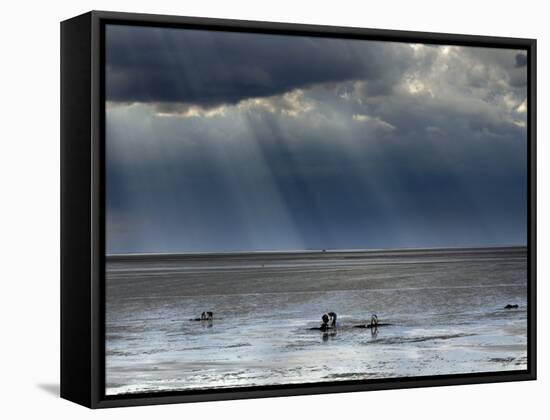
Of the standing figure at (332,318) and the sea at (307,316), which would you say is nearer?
the sea at (307,316)

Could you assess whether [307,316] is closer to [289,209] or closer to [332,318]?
[332,318]

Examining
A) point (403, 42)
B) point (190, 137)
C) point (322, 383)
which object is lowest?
point (322, 383)

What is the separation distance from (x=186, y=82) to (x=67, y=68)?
3.24 ft

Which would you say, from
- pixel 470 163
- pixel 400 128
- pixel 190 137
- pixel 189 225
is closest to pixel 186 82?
pixel 190 137

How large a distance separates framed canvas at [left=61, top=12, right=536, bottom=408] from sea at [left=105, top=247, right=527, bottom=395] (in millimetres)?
19

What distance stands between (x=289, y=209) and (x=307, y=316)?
3.10 feet

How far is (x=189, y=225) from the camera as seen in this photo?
1138 cm

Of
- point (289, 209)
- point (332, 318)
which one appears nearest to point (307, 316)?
point (332, 318)

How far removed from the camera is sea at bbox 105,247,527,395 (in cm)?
1113

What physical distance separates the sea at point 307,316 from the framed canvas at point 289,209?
0.06ft

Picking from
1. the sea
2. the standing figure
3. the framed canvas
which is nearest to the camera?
the framed canvas

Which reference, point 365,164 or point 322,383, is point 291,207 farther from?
point 322,383

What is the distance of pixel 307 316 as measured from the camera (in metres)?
11.9

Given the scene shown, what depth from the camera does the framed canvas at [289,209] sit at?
11.0 metres
